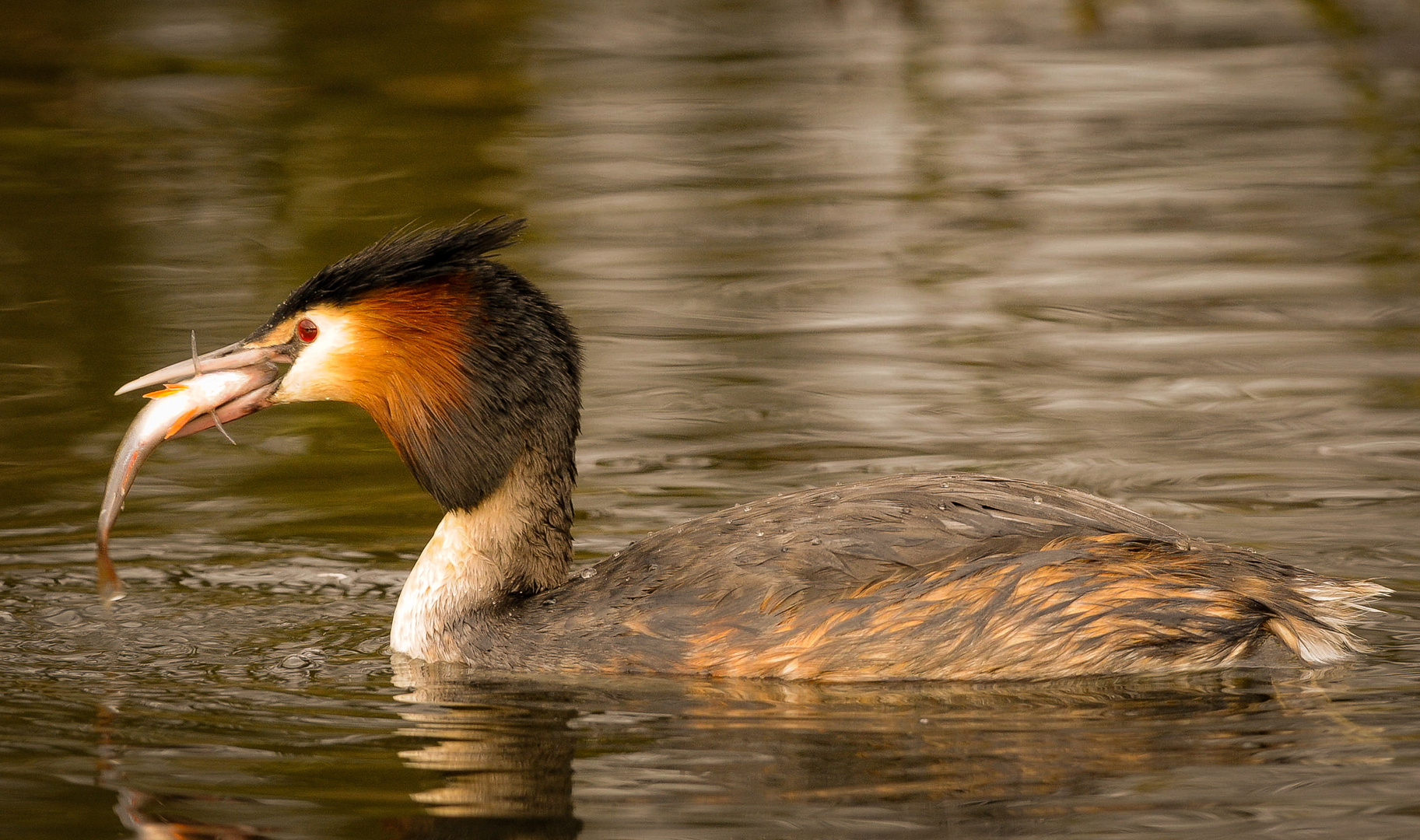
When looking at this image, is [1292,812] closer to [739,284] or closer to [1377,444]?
[1377,444]

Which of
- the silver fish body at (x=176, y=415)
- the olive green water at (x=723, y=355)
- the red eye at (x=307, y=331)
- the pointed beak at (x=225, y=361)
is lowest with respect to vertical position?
the olive green water at (x=723, y=355)

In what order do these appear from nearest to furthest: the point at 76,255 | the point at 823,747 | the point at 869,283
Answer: the point at 823,747 → the point at 869,283 → the point at 76,255

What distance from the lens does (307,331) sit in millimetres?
6480

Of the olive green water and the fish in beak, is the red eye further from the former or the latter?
the olive green water

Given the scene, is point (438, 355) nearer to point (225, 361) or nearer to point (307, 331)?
point (307, 331)

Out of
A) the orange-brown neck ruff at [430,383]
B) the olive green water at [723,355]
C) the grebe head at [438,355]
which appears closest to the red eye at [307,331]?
the grebe head at [438,355]

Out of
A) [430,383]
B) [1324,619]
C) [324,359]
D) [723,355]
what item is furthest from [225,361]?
[723,355]

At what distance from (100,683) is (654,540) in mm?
1726

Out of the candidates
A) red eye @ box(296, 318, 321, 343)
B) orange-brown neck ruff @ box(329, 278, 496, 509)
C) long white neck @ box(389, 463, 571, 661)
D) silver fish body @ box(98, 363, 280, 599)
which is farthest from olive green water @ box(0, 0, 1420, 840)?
red eye @ box(296, 318, 321, 343)

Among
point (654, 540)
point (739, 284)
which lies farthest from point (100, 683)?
point (739, 284)

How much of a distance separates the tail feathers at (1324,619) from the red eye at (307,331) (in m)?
3.01

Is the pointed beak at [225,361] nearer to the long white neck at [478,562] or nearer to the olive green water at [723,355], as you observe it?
the long white neck at [478,562]

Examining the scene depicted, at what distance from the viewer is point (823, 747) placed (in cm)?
551

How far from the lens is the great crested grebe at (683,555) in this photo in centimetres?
608
